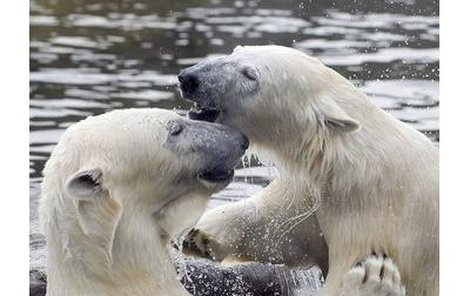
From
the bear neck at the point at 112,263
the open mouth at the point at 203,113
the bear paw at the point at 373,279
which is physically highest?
the open mouth at the point at 203,113

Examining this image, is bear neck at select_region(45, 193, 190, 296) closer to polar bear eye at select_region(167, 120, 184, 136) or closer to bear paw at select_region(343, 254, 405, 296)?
polar bear eye at select_region(167, 120, 184, 136)

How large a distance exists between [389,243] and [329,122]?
32 centimetres

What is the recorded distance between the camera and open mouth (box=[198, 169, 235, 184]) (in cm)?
351

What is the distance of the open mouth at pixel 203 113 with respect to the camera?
361 cm

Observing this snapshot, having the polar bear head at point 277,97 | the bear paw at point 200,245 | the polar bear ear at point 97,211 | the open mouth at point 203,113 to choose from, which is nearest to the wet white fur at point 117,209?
the polar bear ear at point 97,211

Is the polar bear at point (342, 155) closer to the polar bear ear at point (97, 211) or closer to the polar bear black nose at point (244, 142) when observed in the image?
the polar bear black nose at point (244, 142)

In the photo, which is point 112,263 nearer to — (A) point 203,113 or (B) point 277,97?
(A) point 203,113

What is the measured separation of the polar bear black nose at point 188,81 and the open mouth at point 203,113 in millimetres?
59

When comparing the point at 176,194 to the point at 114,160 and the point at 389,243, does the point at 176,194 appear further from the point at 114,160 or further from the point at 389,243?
the point at 389,243

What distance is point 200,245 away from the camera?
12.8 ft

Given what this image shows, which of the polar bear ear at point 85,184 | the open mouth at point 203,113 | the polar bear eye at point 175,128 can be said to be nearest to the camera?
the polar bear ear at point 85,184

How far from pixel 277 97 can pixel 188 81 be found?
260 mm

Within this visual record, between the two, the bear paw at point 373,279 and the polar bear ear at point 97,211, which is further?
the bear paw at point 373,279
